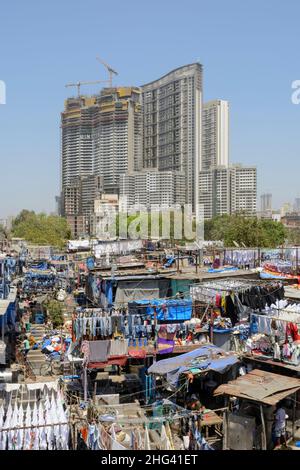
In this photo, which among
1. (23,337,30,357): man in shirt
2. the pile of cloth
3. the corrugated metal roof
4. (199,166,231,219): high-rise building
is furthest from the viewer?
(199,166,231,219): high-rise building

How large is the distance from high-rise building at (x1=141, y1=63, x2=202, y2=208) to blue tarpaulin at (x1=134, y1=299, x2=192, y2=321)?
91.3 metres

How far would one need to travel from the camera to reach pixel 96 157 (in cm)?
11756

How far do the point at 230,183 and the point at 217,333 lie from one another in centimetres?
10243

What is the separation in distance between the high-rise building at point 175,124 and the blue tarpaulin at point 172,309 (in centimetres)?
9134

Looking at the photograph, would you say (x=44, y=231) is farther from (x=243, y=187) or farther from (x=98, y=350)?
(x=243, y=187)

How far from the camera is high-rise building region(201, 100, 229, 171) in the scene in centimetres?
11969

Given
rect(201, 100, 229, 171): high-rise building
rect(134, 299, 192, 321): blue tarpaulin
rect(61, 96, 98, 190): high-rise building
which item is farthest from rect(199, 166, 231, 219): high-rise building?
rect(134, 299, 192, 321): blue tarpaulin

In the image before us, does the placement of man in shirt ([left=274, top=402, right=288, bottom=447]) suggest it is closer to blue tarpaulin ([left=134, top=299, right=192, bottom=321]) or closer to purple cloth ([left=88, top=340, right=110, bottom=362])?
purple cloth ([left=88, top=340, right=110, bottom=362])

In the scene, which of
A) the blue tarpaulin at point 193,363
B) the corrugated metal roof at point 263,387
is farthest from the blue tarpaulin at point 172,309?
the corrugated metal roof at point 263,387

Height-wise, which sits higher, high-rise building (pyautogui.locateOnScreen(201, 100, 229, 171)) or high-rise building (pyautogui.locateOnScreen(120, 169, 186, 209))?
high-rise building (pyautogui.locateOnScreen(201, 100, 229, 171))

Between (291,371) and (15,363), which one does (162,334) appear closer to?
(291,371)

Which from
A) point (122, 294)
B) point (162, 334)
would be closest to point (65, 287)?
point (122, 294)

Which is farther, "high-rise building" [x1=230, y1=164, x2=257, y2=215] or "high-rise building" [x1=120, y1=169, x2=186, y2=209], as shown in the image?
"high-rise building" [x1=230, y1=164, x2=257, y2=215]

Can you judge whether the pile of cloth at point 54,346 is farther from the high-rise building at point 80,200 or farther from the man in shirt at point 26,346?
the high-rise building at point 80,200
